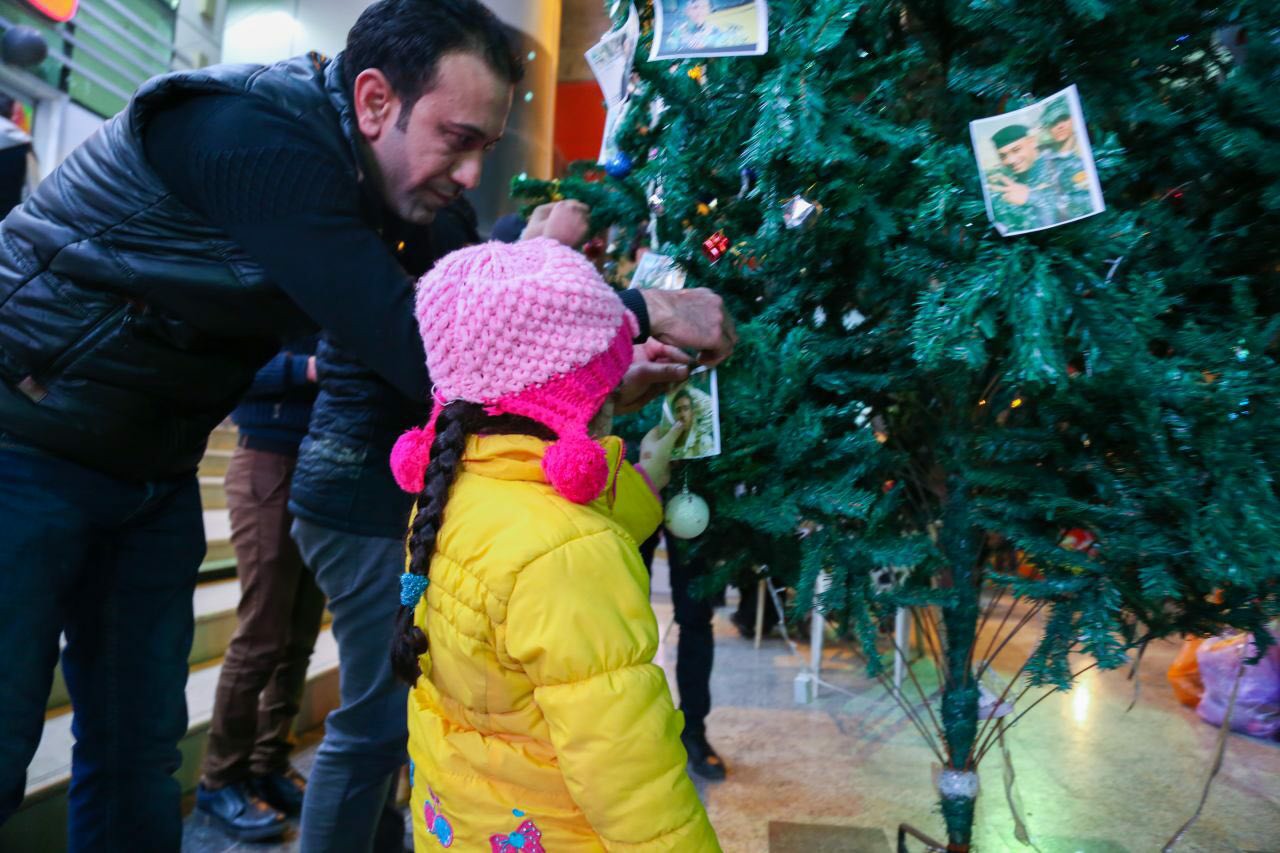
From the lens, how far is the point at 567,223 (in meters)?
1.26

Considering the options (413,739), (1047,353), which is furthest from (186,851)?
(1047,353)

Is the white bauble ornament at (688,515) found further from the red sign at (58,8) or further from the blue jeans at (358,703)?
the red sign at (58,8)

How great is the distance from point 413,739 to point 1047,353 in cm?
86

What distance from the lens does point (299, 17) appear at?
426 centimetres

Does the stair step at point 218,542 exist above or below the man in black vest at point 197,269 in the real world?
below

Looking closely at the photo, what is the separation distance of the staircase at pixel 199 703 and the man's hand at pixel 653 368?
108cm

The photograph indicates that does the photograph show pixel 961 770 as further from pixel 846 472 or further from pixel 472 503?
pixel 472 503

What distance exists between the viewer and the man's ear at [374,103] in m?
0.97

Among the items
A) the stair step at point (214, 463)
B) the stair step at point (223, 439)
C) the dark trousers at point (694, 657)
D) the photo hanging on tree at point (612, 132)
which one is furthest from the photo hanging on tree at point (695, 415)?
the stair step at point (223, 439)

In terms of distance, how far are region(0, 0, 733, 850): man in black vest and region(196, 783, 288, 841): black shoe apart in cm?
88

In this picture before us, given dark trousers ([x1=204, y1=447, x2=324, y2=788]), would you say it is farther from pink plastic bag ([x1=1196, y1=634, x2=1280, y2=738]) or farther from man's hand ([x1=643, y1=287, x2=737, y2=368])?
pink plastic bag ([x1=1196, y1=634, x2=1280, y2=738])

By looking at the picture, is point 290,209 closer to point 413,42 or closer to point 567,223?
point 413,42

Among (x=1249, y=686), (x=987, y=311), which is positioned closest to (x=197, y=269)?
(x=987, y=311)

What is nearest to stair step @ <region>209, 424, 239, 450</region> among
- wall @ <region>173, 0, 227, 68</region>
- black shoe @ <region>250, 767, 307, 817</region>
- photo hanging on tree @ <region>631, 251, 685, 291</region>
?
wall @ <region>173, 0, 227, 68</region>
